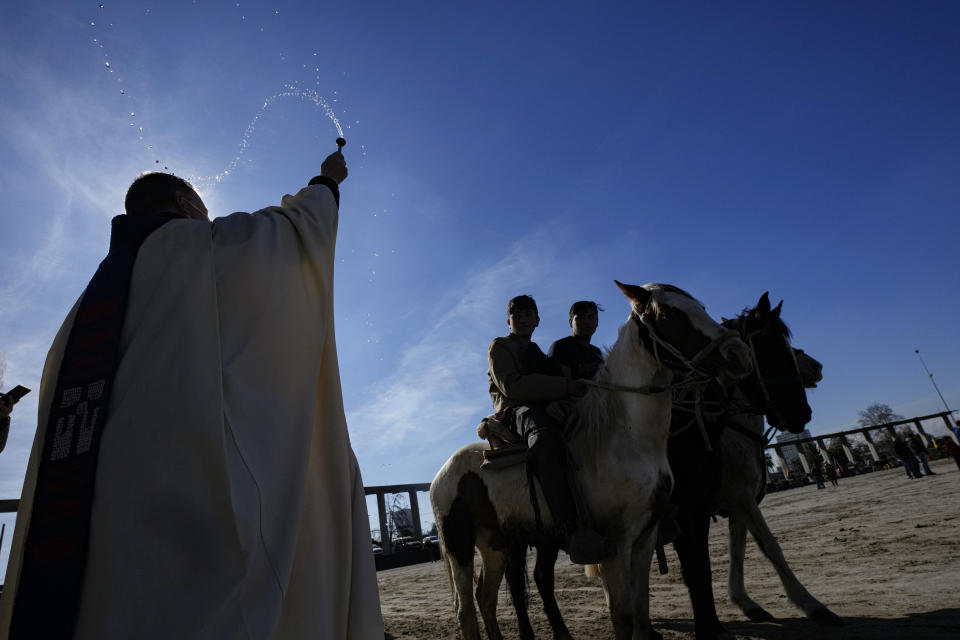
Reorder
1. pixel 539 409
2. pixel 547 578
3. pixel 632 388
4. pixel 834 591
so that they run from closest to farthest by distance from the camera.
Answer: pixel 632 388 < pixel 539 409 < pixel 834 591 < pixel 547 578

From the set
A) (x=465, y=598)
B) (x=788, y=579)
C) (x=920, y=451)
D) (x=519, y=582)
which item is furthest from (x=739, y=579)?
(x=920, y=451)

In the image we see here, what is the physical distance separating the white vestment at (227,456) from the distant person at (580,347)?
11.6 ft

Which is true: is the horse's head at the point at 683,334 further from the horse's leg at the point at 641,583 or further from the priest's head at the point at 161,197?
the priest's head at the point at 161,197

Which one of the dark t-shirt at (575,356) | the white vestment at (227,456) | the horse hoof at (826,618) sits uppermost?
the dark t-shirt at (575,356)

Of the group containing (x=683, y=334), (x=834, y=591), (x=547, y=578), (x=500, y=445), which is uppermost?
(x=683, y=334)

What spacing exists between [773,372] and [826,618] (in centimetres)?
217

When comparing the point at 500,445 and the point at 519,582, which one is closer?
the point at 500,445

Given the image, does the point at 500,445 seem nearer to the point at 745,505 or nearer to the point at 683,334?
the point at 683,334

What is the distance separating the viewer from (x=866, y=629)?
11.6 ft

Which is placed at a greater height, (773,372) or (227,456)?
(773,372)

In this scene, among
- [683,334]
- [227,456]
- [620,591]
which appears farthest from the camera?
[683,334]

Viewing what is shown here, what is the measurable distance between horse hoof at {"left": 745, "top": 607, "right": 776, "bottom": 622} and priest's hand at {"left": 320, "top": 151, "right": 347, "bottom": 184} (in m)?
5.30

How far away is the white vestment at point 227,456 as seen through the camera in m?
1.17

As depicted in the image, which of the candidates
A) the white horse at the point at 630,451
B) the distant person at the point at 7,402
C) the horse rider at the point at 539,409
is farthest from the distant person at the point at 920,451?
the distant person at the point at 7,402
